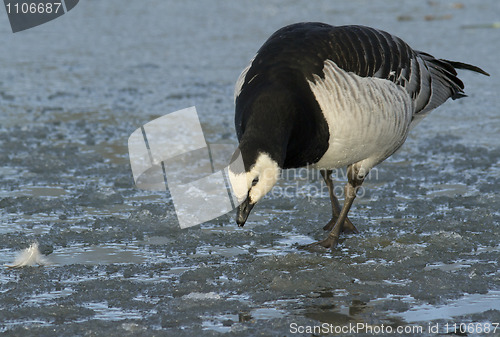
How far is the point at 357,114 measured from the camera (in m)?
→ 4.77

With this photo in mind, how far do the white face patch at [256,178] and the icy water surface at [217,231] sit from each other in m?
0.55

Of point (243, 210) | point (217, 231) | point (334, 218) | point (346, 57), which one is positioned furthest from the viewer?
point (334, 218)

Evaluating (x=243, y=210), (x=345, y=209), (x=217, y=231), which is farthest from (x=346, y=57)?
(x=217, y=231)

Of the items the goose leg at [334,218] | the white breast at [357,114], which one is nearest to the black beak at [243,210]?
the white breast at [357,114]

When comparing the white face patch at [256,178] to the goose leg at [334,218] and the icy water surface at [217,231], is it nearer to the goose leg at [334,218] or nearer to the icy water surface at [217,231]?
the icy water surface at [217,231]

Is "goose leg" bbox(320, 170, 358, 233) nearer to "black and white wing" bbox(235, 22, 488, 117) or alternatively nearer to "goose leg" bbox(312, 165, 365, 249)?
"goose leg" bbox(312, 165, 365, 249)

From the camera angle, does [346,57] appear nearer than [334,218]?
Yes

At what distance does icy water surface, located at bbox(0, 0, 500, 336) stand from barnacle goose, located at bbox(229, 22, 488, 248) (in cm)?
49

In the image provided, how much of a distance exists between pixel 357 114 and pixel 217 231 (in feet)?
4.76

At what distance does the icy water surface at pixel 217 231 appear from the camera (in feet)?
13.0

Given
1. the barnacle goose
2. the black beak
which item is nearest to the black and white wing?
the barnacle goose

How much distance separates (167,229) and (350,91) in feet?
5.67

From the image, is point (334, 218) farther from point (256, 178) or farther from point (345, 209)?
point (256, 178)

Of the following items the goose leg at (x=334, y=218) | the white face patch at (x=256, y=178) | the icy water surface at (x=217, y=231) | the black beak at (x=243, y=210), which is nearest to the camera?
the icy water surface at (x=217, y=231)
